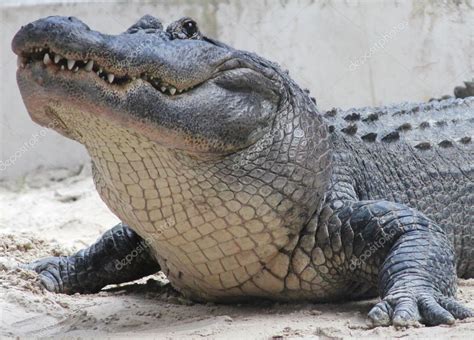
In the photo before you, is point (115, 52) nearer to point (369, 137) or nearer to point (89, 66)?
point (89, 66)

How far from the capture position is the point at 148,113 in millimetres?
3521

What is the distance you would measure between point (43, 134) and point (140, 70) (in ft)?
16.4

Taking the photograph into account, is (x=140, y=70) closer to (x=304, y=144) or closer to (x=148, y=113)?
(x=148, y=113)

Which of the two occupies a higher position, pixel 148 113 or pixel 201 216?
pixel 148 113

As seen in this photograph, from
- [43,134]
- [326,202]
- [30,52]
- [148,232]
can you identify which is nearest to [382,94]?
[43,134]

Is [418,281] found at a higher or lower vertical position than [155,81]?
lower

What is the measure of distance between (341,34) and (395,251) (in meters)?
4.99

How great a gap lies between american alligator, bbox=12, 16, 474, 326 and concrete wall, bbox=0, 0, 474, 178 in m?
3.90

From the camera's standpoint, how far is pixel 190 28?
Answer: 12.9 ft
